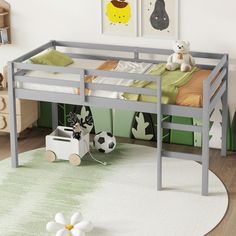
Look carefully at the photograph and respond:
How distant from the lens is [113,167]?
489cm

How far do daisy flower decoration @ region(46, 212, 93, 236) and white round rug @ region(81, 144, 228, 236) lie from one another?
102 mm

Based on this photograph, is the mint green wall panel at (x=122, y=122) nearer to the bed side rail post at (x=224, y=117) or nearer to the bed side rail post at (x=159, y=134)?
the bed side rail post at (x=224, y=117)

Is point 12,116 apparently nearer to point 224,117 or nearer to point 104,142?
point 104,142

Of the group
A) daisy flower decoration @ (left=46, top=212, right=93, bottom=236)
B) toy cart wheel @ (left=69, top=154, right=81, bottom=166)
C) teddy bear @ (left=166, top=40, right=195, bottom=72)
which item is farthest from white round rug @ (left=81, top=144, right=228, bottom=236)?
teddy bear @ (left=166, top=40, right=195, bottom=72)

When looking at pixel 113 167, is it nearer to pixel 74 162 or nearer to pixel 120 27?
pixel 74 162

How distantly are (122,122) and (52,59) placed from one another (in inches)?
31.8

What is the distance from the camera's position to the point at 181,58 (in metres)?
4.89

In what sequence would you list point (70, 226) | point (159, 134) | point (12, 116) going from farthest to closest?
point (12, 116) → point (159, 134) → point (70, 226)

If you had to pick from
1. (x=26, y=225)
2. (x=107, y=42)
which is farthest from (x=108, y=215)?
(x=107, y=42)

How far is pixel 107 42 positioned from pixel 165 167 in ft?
3.71

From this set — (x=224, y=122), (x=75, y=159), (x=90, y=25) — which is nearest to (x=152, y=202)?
(x=75, y=159)

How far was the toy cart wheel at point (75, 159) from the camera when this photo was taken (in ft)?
16.1

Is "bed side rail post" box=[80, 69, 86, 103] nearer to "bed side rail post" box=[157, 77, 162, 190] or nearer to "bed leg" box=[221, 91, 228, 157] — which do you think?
"bed side rail post" box=[157, 77, 162, 190]

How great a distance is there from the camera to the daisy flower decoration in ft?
12.7
